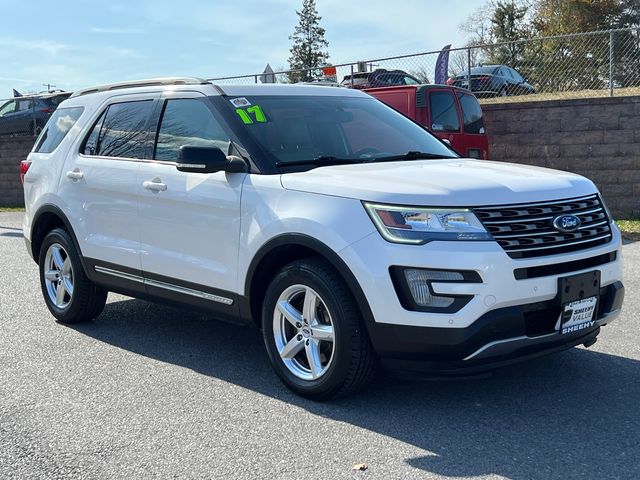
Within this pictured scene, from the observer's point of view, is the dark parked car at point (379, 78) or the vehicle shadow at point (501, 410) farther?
the dark parked car at point (379, 78)

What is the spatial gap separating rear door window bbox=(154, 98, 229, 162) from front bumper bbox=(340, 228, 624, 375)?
149 cm

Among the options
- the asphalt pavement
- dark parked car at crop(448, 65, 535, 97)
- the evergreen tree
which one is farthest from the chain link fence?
the evergreen tree

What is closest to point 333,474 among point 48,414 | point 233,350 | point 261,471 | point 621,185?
point 261,471

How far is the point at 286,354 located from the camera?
176 inches

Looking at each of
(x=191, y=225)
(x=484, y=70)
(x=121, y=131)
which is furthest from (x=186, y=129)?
(x=484, y=70)

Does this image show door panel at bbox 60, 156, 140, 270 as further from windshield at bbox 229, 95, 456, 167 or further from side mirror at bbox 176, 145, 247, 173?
windshield at bbox 229, 95, 456, 167

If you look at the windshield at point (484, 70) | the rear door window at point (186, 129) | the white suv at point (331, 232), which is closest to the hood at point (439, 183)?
the white suv at point (331, 232)

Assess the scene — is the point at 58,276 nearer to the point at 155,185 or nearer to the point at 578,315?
the point at 155,185

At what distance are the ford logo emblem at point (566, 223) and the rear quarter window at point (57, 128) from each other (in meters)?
4.18

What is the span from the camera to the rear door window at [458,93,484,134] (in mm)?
12652

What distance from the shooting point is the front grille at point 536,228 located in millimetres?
3811

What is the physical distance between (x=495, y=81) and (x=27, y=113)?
551 inches

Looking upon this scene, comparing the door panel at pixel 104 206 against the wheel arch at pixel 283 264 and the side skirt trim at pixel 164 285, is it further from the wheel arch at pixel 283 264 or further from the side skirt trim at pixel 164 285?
the wheel arch at pixel 283 264

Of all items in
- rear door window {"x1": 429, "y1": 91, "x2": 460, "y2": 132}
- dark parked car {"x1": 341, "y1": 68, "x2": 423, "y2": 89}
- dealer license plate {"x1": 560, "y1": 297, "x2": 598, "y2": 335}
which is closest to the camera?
dealer license plate {"x1": 560, "y1": 297, "x2": 598, "y2": 335}
